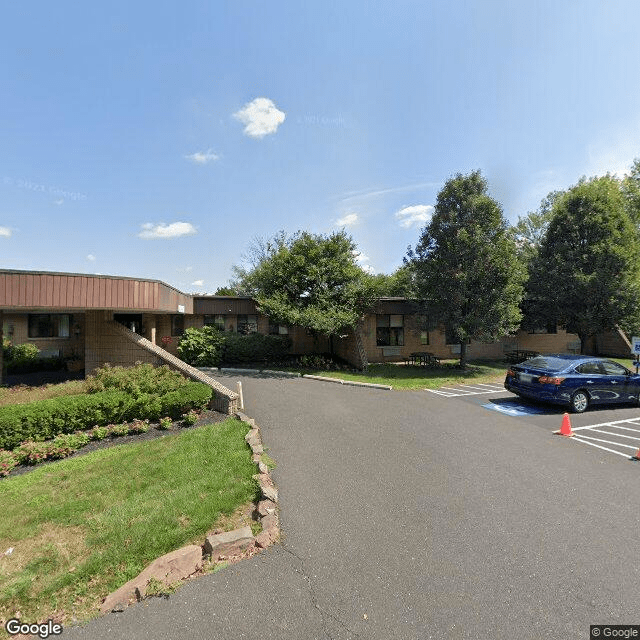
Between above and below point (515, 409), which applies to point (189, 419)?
above

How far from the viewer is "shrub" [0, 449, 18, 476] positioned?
19.7 feet

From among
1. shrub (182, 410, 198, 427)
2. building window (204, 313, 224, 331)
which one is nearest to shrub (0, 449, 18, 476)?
shrub (182, 410, 198, 427)

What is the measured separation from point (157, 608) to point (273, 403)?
7.43 metres

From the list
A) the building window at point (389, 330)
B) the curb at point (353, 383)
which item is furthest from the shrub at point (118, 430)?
the building window at point (389, 330)

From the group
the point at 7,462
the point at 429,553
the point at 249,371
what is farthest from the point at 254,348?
the point at 429,553

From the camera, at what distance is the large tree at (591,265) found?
63.7 ft

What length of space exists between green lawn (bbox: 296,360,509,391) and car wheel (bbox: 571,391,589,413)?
15.4ft

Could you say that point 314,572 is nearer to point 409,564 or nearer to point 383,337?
point 409,564

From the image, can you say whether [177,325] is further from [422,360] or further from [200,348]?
[422,360]

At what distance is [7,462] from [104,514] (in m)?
3.24

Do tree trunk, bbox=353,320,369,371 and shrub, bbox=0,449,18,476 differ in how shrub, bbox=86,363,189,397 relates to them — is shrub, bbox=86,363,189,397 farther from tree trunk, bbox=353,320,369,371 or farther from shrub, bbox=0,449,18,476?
tree trunk, bbox=353,320,369,371

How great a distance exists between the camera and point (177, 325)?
68.8 ft

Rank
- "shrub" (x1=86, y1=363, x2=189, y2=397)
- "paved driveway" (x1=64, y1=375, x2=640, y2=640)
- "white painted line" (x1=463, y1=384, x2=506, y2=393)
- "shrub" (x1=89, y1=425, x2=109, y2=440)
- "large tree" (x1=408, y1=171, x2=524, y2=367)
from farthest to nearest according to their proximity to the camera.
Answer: "large tree" (x1=408, y1=171, x2=524, y2=367) → "white painted line" (x1=463, y1=384, x2=506, y2=393) → "shrub" (x1=86, y1=363, x2=189, y2=397) → "shrub" (x1=89, y1=425, x2=109, y2=440) → "paved driveway" (x1=64, y1=375, x2=640, y2=640)

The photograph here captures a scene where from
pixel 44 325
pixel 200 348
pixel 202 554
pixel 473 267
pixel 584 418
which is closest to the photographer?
pixel 202 554
